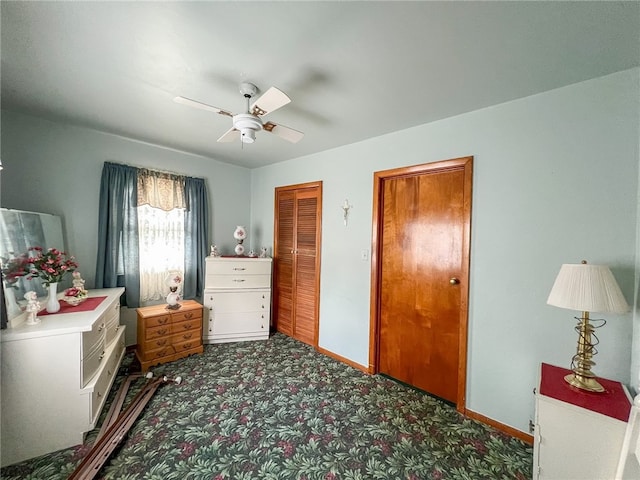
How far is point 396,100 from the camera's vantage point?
193 centimetres

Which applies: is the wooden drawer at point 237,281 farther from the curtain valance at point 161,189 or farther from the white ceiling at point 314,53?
the white ceiling at point 314,53

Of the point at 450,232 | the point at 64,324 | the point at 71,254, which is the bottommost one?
the point at 64,324

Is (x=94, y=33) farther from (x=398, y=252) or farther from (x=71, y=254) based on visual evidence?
(x=398, y=252)

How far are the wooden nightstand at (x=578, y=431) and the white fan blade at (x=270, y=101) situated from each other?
2167mm

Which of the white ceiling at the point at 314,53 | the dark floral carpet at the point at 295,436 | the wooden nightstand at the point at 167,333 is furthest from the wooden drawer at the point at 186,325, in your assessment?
the white ceiling at the point at 314,53

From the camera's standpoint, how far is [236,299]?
334cm

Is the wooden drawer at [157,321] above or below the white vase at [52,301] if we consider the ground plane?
below

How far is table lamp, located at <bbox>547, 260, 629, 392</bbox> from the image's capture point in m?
1.27

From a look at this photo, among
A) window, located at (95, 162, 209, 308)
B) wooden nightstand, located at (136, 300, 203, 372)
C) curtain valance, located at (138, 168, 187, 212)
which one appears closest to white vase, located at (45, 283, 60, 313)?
wooden nightstand, located at (136, 300, 203, 372)

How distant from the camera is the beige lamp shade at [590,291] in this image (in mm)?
1264

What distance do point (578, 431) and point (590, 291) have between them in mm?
700

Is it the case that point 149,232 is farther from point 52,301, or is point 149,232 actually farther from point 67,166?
point 52,301

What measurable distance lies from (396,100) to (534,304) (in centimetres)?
179

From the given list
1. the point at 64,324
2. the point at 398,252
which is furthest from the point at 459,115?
the point at 64,324
